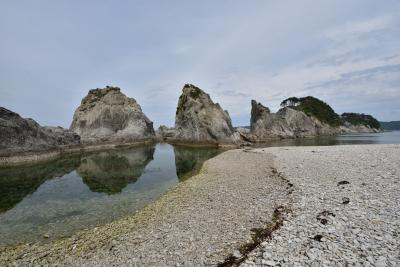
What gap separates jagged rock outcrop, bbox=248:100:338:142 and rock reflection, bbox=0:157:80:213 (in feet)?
206

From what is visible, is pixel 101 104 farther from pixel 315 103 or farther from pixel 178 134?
pixel 315 103

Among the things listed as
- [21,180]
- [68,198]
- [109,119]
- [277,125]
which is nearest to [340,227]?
[68,198]

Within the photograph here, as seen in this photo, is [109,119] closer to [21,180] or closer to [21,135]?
[21,135]

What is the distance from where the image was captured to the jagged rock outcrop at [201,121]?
259 ft

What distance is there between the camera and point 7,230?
1694cm

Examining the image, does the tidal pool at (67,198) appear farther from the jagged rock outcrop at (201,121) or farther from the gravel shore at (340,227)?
the jagged rock outcrop at (201,121)

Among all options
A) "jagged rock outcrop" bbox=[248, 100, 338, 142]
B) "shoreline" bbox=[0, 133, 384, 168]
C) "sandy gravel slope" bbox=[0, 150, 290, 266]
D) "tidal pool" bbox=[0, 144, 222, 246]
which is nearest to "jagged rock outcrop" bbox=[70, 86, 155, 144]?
"shoreline" bbox=[0, 133, 384, 168]

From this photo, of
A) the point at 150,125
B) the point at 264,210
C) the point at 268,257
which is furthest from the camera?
the point at 150,125

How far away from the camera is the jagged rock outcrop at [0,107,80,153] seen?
50625mm

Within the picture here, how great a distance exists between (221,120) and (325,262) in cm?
7427

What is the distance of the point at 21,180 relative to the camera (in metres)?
34.5

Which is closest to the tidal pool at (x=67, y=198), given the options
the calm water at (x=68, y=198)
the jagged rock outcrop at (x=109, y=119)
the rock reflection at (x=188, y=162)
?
the calm water at (x=68, y=198)

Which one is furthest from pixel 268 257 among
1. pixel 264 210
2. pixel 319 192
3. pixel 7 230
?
pixel 7 230

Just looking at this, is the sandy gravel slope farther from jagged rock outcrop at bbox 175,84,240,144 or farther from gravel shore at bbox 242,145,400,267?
jagged rock outcrop at bbox 175,84,240,144
